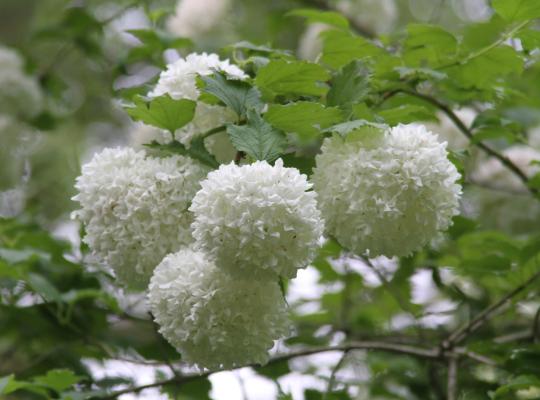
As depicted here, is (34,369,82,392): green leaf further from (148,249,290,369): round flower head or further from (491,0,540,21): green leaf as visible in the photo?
(491,0,540,21): green leaf

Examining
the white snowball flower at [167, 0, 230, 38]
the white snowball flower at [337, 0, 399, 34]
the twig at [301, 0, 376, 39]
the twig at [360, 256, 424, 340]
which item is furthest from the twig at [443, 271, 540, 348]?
the white snowball flower at [167, 0, 230, 38]

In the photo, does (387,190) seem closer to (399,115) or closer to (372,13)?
(399,115)

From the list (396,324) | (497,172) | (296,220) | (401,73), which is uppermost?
(497,172)

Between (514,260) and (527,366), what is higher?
(514,260)

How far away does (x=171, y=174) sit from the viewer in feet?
4.38

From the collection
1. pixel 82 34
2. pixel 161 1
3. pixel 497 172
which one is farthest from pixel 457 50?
pixel 161 1

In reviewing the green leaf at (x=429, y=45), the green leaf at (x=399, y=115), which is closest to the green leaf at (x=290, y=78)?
the green leaf at (x=399, y=115)

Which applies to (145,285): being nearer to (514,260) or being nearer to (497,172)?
(514,260)

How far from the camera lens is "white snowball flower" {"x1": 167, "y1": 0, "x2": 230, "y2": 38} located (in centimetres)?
331

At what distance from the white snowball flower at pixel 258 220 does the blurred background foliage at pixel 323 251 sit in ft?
0.83

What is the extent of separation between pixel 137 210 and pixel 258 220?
11.1 inches

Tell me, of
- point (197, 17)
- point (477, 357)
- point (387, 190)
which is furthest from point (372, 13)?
point (387, 190)

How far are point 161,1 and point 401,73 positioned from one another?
83.7 inches

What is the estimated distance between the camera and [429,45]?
5.58 ft
